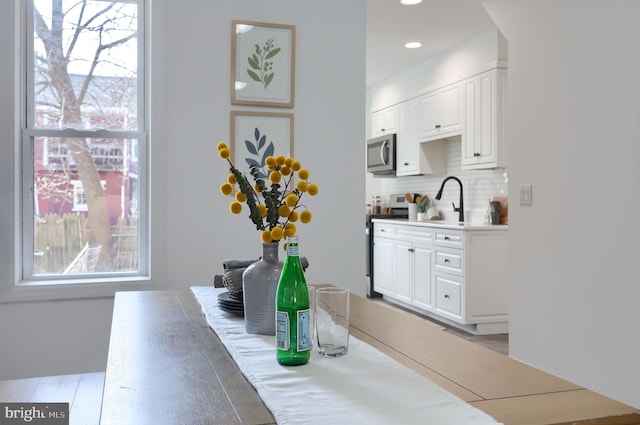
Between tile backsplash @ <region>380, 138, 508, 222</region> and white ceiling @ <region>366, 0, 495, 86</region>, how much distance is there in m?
0.99

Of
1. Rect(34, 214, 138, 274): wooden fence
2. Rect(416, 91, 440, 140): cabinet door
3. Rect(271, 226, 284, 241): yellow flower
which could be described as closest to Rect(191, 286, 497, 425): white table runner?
Rect(271, 226, 284, 241): yellow flower

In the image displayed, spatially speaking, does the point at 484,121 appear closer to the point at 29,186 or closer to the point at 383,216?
the point at 383,216

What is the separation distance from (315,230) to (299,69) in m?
0.90

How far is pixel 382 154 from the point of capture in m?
6.26

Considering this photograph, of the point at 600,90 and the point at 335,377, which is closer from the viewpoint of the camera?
the point at 335,377

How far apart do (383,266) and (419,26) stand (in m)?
2.37

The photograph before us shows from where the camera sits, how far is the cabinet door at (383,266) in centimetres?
546

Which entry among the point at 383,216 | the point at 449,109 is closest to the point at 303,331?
the point at 449,109

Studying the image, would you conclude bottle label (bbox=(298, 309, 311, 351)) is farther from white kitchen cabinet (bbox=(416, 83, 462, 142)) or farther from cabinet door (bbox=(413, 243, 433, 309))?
white kitchen cabinet (bbox=(416, 83, 462, 142))

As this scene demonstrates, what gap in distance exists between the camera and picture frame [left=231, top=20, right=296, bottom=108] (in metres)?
2.95

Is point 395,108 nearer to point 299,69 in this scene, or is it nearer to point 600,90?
point 299,69

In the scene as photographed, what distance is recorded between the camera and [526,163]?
311 cm

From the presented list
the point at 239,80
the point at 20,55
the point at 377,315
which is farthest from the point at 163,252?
the point at 377,315

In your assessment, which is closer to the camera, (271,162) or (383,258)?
(271,162)
